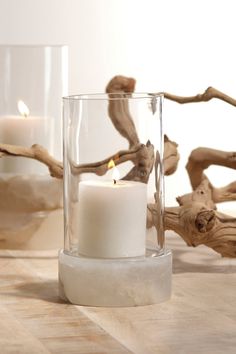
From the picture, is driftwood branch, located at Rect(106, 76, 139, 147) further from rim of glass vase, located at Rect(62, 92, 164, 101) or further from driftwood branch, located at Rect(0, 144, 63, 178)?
driftwood branch, located at Rect(0, 144, 63, 178)

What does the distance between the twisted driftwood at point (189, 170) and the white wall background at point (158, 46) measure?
0.50 m

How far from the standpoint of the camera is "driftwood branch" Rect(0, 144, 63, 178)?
952mm

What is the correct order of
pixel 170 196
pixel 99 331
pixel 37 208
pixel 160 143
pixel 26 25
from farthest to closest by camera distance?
pixel 170 196, pixel 26 25, pixel 37 208, pixel 160 143, pixel 99 331

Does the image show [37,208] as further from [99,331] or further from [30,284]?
[99,331]

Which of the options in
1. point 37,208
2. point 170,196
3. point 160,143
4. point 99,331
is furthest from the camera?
point 170,196

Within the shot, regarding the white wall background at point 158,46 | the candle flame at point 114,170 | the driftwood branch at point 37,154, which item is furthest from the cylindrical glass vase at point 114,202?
the white wall background at point 158,46

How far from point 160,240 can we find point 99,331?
0.14m

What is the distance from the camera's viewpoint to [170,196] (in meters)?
1.61

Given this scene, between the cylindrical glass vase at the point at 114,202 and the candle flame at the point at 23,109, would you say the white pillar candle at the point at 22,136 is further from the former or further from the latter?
the cylindrical glass vase at the point at 114,202

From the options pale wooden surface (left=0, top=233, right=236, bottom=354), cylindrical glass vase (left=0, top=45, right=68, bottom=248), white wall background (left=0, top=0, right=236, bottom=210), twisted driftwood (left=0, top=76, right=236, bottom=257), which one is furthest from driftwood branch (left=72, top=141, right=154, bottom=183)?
white wall background (left=0, top=0, right=236, bottom=210)

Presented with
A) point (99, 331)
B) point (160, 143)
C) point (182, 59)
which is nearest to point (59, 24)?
point (182, 59)

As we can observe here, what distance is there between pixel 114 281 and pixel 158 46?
90 centimetres

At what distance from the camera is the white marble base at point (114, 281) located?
0.73 metres

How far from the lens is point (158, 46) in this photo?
1577mm
